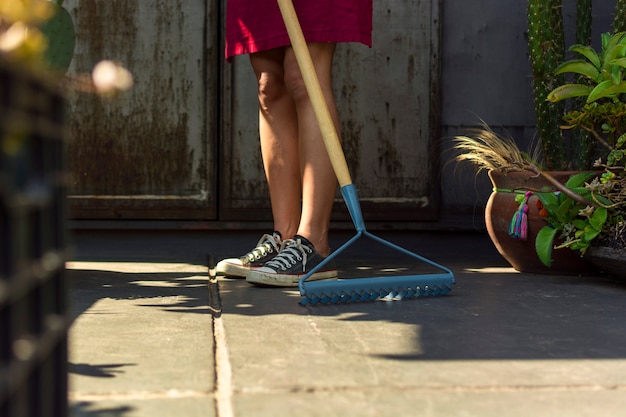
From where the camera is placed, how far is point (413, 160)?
3.45 m

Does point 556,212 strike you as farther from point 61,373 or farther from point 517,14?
point 61,373

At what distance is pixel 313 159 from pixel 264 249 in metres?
0.32

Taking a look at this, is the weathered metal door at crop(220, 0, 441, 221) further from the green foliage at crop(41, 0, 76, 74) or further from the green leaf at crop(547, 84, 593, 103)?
the green foliage at crop(41, 0, 76, 74)

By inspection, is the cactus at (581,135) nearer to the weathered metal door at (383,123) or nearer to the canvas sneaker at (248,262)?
the weathered metal door at (383,123)

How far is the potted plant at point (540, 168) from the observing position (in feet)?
8.28

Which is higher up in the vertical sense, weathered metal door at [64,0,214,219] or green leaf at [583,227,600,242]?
weathered metal door at [64,0,214,219]

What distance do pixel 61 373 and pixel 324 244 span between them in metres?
1.62

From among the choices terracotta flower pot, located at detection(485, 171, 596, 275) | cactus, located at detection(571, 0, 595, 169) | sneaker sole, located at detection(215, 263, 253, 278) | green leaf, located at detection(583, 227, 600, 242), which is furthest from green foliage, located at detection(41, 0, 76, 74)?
cactus, located at detection(571, 0, 595, 169)

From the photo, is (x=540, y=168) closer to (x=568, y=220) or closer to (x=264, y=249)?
(x=568, y=220)

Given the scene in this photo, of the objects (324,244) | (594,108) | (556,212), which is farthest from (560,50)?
(324,244)

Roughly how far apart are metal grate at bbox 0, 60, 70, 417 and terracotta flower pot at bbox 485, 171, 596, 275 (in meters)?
1.98

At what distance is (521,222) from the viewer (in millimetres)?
2529

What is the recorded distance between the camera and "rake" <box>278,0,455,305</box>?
1956 mm

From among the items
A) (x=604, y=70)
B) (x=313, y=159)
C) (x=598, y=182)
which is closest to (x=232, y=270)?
(x=313, y=159)
